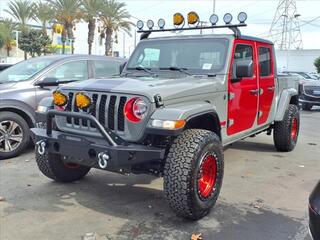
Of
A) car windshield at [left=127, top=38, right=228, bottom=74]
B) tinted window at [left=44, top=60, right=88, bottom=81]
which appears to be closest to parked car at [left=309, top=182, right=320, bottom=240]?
car windshield at [left=127, top=38, right=228, bottom=74]

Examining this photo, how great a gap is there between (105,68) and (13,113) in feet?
6.17

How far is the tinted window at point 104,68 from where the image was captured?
7440 millimetres

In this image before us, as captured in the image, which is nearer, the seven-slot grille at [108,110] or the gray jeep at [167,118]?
the gray jeep at [167,118]

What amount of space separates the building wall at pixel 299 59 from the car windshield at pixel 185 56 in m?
52.3

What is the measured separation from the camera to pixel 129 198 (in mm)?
4926

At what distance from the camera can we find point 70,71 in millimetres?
7082

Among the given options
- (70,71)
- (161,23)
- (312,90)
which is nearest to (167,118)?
(161,23)

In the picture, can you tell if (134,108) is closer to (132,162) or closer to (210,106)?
(132,162)

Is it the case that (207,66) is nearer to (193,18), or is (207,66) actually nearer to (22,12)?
(193,18)

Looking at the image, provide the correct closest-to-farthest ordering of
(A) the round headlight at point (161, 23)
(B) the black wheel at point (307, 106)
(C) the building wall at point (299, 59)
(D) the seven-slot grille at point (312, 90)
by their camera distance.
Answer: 1. (A) the round headlight at point (161, 23)
2. (D) the seven-slot grille at point (312, 90)
3. (B) the black wheel at point (307, 106)
4. (C) the building wall at point (299, 59)

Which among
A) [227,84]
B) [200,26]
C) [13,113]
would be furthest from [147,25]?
[13,113]

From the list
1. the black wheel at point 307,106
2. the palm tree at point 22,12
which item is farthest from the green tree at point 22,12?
the black wheel at point 307,106

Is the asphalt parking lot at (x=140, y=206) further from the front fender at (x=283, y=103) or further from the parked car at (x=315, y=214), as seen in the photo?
the parked car at (x=315, y=214)

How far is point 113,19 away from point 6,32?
1658 centimetres
